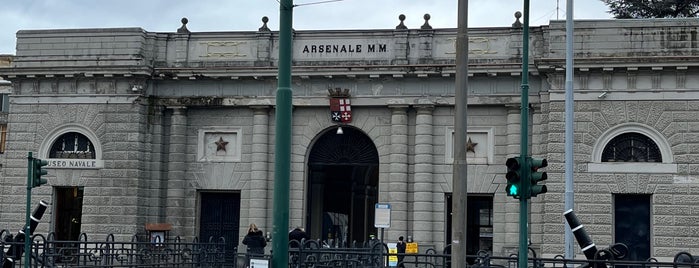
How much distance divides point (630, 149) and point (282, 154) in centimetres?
2312

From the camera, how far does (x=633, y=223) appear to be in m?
34.3

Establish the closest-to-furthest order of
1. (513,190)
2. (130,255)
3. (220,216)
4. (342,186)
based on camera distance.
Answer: (513,190) → (130,255) → (220,216) → (342,186)

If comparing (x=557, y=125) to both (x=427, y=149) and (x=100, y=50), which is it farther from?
(x=100, y=50)

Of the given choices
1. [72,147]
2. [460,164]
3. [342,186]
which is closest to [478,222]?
[342,186]

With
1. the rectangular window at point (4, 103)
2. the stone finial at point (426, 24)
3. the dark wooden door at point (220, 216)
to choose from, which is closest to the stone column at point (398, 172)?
the stone finial at point (426, 24)

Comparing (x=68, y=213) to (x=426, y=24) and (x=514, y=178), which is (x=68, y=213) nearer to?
(x=426, y=24)

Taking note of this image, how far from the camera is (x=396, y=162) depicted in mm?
36844

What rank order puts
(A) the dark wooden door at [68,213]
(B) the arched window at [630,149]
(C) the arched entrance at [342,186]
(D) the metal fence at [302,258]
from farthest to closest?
1. (A) the dark wooden door at [68,213]
2. (C) the arched entrance at [342,186]
3. (B) the arched window at [630,149]
4. (D) the metal fence at [302,258]

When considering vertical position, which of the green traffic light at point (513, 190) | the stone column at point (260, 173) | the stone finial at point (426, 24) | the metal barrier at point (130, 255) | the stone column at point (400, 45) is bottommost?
the metal barrier at point (130, 255)

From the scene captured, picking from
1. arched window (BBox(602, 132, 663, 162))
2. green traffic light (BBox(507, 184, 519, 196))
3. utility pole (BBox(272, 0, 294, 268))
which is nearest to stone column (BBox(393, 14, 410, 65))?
arched window (BBox(602, 132, 663, 162))

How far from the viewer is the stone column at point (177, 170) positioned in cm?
3859

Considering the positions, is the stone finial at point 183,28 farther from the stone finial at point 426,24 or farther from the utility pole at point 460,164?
the utility pole at point 460,164

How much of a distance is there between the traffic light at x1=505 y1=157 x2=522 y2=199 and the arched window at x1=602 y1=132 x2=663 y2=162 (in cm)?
1536

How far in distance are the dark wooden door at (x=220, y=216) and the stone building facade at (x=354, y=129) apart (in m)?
0.06
